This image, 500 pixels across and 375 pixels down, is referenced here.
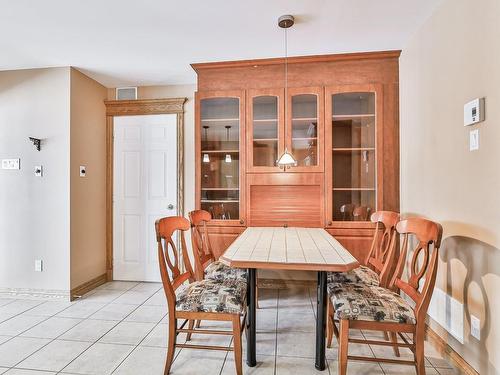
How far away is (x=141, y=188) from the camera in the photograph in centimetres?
371

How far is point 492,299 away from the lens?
5.30ft

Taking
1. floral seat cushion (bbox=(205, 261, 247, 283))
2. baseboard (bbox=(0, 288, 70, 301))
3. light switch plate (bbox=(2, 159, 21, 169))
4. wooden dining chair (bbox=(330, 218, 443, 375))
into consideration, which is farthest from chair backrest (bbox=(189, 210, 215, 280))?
light switch plate (bbox=(2, 159, 21, 169))

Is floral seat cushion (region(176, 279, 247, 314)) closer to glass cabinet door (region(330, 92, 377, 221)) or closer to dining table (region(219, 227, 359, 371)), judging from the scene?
dining table (region(219, 227, 359, 371))

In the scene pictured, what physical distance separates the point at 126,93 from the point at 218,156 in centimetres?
162

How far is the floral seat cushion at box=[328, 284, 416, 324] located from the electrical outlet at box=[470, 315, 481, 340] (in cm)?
39

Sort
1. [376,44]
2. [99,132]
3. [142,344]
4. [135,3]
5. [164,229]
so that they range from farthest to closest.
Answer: [99,132] < [376,44] < [142,344] < [135,3] < [164,229]

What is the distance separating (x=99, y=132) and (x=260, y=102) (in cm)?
208

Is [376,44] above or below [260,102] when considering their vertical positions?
above

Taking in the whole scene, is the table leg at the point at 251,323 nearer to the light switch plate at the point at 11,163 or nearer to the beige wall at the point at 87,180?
the beige wall at the point at 87,180

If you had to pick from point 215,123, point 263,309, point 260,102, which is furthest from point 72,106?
point 263,309

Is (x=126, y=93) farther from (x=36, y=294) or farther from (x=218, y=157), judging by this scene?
(x=36, y=294)

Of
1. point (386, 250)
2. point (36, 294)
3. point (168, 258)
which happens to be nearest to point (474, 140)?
point (386, 250)

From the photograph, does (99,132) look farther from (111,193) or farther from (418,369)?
(418,369)

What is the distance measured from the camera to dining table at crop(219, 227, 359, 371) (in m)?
1.67
